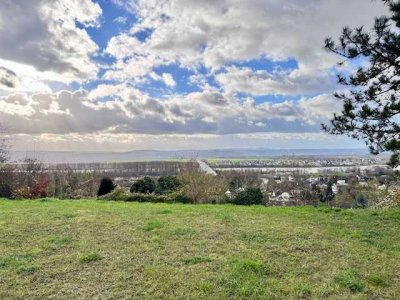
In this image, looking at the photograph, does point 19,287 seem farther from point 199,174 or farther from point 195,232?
point 199,174

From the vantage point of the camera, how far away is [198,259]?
6.61 m

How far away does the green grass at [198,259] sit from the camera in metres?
5.41

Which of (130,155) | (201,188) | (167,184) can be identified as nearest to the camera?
(201,188)

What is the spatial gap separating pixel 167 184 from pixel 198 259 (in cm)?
2051

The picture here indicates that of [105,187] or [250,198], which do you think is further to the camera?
[105,187]

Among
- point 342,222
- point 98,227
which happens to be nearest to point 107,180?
point 98,227

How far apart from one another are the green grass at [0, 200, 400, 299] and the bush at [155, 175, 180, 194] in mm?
14951

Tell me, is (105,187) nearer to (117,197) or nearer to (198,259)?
(117,197)

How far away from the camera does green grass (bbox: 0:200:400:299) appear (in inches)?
213

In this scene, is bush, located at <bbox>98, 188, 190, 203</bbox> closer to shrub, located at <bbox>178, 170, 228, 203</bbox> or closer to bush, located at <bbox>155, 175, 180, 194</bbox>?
shrub, located at <bbox>178, 170, 228, 203</bbox>

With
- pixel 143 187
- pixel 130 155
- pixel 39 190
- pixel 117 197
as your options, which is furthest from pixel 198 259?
pixel 130 155

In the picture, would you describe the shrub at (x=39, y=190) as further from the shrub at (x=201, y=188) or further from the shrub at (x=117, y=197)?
the shrub at (x=201, y=188)

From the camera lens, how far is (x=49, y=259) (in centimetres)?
680

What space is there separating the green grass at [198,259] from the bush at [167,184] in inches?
589
